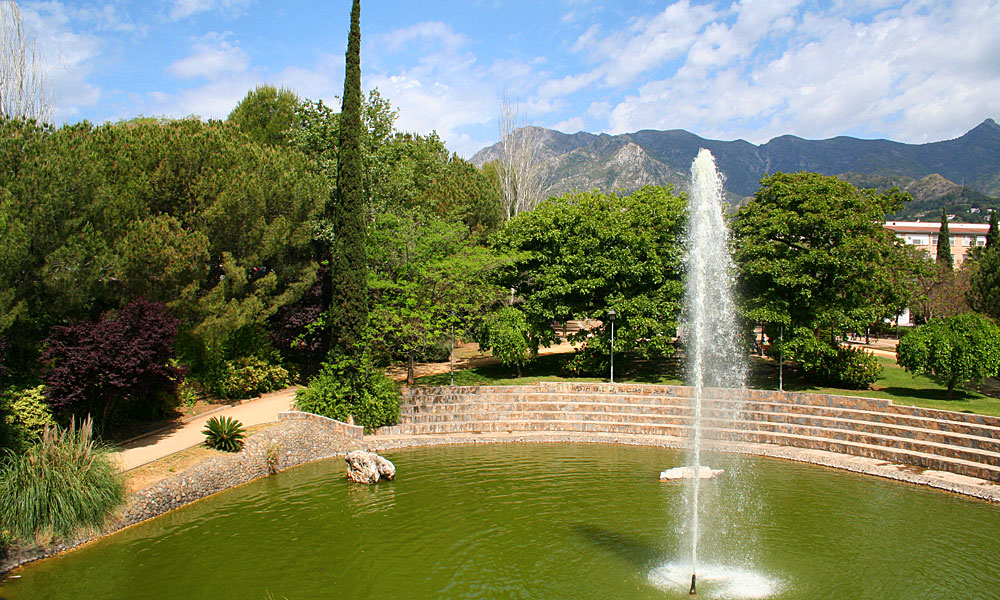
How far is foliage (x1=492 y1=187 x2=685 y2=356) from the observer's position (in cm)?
2430

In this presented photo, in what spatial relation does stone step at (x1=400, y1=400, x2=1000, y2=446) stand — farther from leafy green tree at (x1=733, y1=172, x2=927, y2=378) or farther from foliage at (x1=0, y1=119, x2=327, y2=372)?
foliage at (x1=0, y1=119, x2=327, y2=372)

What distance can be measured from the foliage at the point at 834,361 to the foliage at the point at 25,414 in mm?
22080

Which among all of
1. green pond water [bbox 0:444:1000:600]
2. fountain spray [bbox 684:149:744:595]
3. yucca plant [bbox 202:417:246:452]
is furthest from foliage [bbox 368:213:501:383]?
fountain spray [bbox 684:149:744:595]

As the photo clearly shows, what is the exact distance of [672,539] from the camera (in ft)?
37.1

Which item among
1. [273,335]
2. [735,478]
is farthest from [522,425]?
[273,335]

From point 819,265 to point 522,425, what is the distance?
11645mm

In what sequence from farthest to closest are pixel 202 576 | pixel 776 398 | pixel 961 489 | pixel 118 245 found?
pixel 776 398, pixel 118 245, pixel 961 489, pixel 202 576

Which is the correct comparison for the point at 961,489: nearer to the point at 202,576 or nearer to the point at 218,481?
the point at 202,576

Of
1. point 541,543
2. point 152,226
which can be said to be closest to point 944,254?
point 541,543

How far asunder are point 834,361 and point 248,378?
72.5 ft

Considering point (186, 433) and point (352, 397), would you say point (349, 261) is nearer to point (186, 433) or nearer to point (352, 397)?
point (352, 397)

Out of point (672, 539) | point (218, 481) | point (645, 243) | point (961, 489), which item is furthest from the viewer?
point (645, 243)

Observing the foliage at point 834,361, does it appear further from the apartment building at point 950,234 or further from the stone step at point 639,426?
the apartment building at point 950,234

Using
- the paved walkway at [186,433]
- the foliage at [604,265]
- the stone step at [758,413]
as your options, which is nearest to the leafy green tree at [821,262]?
the foliage at [604,265]
